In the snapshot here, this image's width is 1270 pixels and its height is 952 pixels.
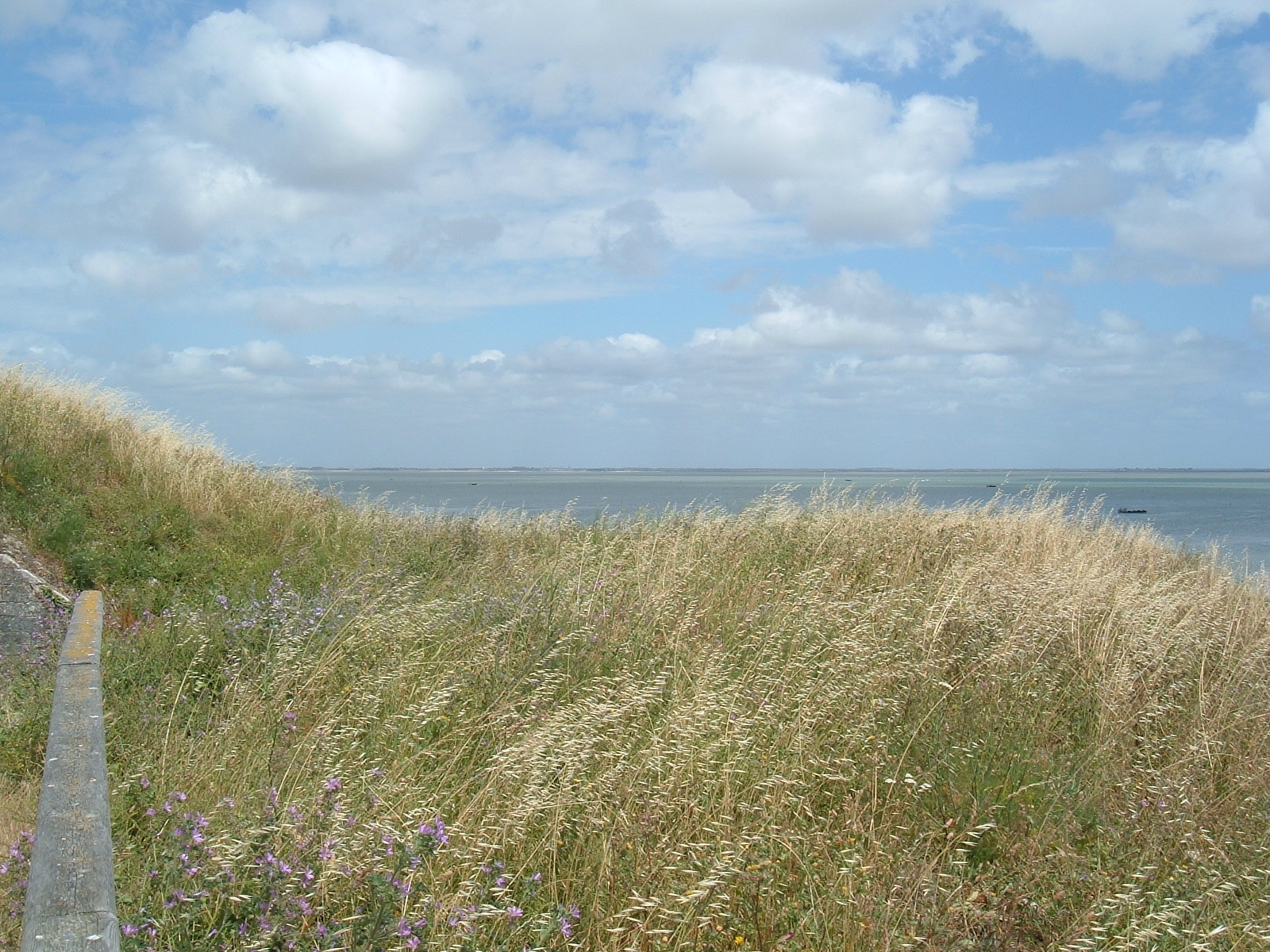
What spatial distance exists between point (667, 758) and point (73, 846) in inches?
A: 102

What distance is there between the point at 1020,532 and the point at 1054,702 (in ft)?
24.1

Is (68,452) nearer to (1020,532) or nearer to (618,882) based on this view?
(618,882)

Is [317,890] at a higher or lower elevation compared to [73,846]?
lower

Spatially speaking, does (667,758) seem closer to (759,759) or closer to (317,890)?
(759,759)

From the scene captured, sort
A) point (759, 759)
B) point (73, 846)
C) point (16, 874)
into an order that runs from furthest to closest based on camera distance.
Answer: point (759, 759) → point (16, 874) → point (73, 846)

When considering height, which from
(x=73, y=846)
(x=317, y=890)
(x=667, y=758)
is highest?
(x=73, y=846)

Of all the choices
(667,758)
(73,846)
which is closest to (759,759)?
(667,758)

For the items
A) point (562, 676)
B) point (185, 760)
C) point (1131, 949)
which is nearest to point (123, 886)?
point (185, 760)

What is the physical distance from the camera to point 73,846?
2523 millimetres

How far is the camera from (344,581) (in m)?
8.94

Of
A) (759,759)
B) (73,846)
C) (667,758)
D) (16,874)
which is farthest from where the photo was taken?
(759,759)

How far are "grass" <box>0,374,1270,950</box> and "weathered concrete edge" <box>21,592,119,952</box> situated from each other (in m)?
0.38

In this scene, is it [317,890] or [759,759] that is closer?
[317,890]

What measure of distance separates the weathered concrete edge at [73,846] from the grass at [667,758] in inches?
14.9
